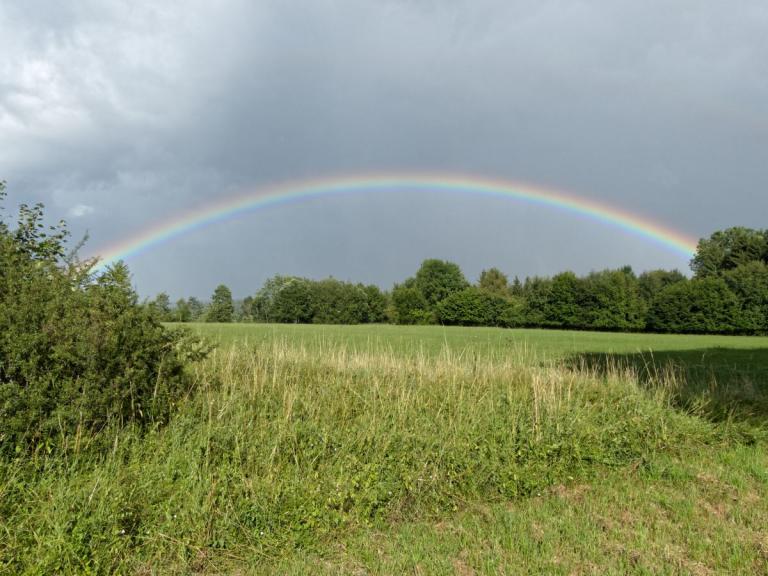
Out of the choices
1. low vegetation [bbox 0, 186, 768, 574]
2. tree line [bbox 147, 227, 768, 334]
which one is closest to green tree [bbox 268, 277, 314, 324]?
tree line [bbox 147, 227, 768, 334]

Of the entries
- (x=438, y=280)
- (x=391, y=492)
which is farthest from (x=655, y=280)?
(x=391, y=492)

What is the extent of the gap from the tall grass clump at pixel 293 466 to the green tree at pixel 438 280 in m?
83.1

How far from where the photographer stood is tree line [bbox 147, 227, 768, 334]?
2317 inches

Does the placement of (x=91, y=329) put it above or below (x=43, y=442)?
above

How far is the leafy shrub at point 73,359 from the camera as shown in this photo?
164 inches

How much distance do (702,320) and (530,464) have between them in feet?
216

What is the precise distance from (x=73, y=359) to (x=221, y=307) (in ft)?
307

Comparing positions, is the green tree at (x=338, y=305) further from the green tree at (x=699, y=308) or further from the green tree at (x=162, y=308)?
the green tree at (x=162, y=308)

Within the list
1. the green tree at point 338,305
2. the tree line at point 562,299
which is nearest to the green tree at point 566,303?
the tree line at point 562,299

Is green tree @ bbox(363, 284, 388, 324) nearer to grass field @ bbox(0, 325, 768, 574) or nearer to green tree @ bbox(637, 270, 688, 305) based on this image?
green tree @ bbox(637, 270, 688, 305)

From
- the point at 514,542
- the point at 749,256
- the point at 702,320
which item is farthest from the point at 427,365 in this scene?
the point at 749,256

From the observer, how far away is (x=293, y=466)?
444 cm

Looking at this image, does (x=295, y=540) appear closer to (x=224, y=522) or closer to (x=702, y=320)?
(x=224, y=522)

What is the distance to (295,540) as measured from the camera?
355 centimetres
